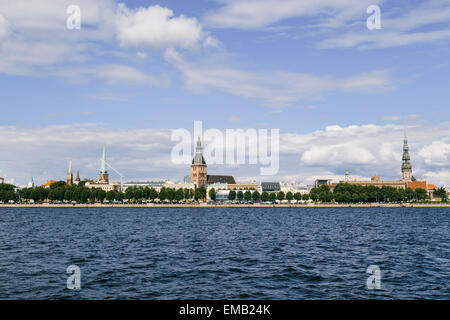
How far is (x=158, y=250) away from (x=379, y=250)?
17.9 metres

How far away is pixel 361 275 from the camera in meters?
24.8

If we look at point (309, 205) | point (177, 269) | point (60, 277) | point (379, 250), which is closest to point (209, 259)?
point (177, 269)

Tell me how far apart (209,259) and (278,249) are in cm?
811

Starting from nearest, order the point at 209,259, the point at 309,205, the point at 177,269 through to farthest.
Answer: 1. the point at 177,269
2. the point at 209,259
3. the point at 309,205

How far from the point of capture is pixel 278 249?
122ft

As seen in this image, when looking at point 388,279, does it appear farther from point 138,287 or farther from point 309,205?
point 309,205

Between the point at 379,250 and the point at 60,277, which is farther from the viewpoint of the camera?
the point at 379,250
